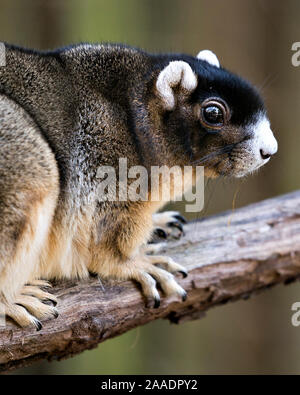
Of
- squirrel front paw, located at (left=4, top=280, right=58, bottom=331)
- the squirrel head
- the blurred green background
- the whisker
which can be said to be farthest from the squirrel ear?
the blurred green background

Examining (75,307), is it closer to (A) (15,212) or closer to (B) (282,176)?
(A) (15,212)

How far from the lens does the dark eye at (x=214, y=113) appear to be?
1469 millimetres

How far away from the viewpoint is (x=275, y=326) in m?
2.93

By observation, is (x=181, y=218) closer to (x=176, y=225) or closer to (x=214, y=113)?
(x=176, y=225)

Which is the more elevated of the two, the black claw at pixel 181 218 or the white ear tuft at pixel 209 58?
the white ear tuft at pixel 209 58

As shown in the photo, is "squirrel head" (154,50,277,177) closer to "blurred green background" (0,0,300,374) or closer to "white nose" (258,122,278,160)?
"white nose" (258,122,278,160)

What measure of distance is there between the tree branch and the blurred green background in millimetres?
824

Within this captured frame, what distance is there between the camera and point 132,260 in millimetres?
1574

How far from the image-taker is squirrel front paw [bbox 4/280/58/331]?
1.36m

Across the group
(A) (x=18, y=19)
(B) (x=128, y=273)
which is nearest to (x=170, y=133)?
(B) (x=128, y=273)

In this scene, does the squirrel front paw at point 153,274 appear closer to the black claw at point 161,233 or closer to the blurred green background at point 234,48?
the black claw at point 161,233

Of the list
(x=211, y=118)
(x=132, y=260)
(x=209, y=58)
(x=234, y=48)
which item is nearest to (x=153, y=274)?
(x=132, y=260)

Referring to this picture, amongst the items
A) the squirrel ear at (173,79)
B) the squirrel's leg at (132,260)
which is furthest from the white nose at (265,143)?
the squirrel's leg at (132,260)

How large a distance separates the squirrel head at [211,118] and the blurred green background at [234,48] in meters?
1.23
